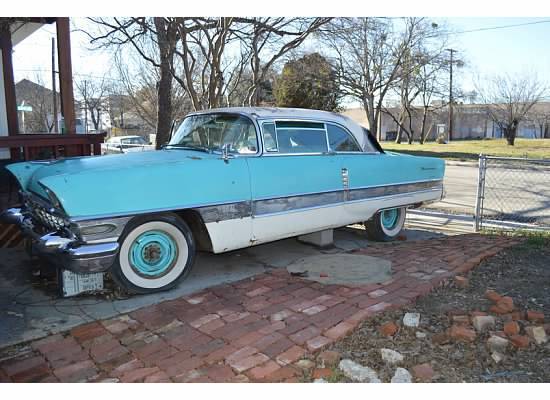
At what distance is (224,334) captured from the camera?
3.29m

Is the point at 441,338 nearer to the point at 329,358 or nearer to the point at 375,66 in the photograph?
the point at 329,358

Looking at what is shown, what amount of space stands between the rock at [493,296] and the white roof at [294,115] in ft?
8.35

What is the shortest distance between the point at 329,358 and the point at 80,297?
92.1 inches

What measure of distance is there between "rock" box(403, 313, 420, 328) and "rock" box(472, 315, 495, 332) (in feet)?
1.28

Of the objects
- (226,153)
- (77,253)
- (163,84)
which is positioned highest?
(163,84)

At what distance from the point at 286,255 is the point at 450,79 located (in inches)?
1354

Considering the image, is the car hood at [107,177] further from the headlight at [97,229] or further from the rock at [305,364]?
the rock at [305,364]

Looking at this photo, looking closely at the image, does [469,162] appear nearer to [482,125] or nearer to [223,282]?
[223,282]

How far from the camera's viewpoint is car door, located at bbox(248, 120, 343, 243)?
4633 millimetres

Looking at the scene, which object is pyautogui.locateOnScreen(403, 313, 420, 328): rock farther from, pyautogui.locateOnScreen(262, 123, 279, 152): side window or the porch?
the porch

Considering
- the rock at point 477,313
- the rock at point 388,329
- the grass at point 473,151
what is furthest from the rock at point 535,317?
the grass at point 473,151

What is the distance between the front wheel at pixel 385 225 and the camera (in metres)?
6.16

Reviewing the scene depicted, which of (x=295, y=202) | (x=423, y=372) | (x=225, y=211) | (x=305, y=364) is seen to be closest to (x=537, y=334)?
(x=423, y=372)

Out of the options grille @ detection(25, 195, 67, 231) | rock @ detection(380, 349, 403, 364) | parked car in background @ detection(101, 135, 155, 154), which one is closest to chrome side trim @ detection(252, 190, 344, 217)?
grille @ detection(25, 195, 67, 231)
